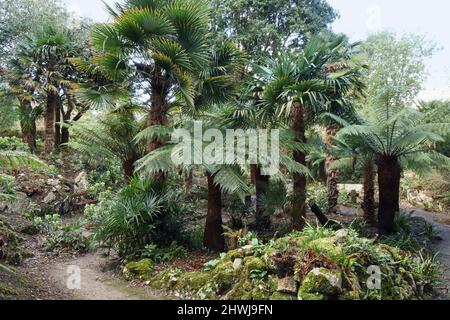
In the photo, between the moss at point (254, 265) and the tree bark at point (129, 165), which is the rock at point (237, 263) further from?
the tree bark at point (129, 165)

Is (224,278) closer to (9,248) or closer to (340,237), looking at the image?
(340,237)

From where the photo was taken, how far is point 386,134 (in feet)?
22.3

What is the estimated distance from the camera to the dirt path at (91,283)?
4.42 metres

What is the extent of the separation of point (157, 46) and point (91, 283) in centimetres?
348

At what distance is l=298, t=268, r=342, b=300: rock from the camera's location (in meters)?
3.70

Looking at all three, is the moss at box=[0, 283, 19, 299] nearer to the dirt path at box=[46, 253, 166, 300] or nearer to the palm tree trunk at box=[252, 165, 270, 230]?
the dirt path at box=[46, 253, 166, 300]

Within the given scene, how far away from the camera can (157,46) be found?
18.7 ft

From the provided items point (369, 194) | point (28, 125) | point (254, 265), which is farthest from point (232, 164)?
point (28, 125)

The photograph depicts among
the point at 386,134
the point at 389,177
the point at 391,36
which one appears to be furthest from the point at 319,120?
the point at 391,36

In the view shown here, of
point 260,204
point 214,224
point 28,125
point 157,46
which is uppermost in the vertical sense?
point 157,46

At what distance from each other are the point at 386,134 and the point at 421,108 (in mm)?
1820

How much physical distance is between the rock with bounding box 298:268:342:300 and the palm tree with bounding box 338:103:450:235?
11.2 ft

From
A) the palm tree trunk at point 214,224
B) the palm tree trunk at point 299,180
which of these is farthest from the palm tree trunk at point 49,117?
the palm tree trunk at point 299,180

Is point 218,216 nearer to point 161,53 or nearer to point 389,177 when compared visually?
point 161,53
